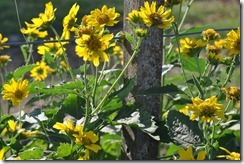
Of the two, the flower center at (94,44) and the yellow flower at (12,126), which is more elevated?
the flower center at (94,44)

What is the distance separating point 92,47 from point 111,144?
78 centimetres

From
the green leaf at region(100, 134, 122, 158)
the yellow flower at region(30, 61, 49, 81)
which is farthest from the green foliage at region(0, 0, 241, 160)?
the yellow flower at region(30, 61, 49, 81)

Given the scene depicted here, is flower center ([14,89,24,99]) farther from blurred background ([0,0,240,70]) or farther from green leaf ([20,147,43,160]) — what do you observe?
blurred background ([0,0,240,70])

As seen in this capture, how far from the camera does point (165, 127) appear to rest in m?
2.13

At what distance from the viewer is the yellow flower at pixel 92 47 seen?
6.05ft

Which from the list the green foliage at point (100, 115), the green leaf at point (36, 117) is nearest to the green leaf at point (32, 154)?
the green foliage at point (100, 115)

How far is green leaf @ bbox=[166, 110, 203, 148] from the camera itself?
2018 mm

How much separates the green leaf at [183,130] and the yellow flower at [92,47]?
31 centimetres

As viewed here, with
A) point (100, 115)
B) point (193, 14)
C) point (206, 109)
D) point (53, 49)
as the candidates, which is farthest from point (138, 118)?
point (193, 14)

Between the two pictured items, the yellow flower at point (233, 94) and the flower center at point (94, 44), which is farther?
the yellow flower at point (233, 94)

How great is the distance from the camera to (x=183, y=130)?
2037 mm

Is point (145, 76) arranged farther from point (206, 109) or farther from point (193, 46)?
point (206, 109)

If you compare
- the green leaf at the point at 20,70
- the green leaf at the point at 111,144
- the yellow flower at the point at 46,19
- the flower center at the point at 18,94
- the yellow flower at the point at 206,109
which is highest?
the yellow flower at the point at 46,19

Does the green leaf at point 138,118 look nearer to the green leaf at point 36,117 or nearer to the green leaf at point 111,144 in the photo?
the green leaf at point 36,117
